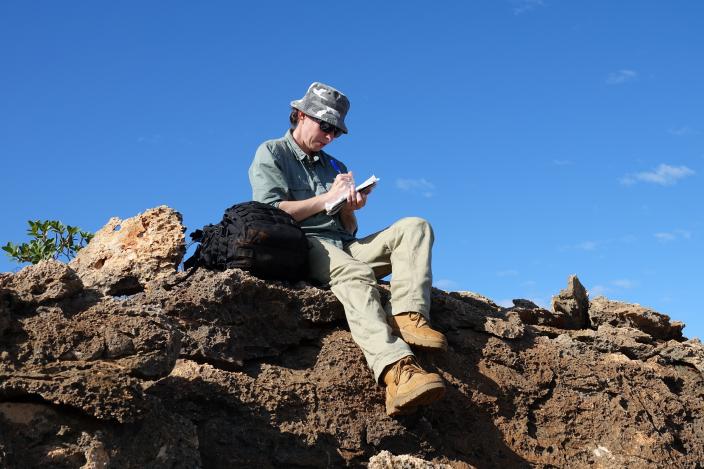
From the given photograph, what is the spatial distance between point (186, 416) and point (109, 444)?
0.82 metres

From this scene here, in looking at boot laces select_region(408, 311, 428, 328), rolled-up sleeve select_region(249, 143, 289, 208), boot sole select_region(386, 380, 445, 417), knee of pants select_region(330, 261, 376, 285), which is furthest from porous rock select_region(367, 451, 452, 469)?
rolled-up sleeve select_region(249, 143, 289, 208)

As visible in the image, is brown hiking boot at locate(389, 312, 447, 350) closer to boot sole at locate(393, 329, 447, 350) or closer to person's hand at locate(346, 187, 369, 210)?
boot sole at locate(393, 329, 447, 350)

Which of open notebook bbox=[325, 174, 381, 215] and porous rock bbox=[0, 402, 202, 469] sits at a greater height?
open notebook bbox=[325, 174, 381, 215]

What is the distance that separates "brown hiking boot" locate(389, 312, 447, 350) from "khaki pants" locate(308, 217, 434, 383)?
0.05 m

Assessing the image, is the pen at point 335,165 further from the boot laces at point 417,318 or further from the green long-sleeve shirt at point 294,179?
the boot laces at point 417,318

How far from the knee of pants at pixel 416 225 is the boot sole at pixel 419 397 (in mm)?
1360

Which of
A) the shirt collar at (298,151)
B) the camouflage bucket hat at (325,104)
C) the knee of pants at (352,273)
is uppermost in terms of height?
the camouflage bucket hat at (325,104)

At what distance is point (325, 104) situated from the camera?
23.5ft

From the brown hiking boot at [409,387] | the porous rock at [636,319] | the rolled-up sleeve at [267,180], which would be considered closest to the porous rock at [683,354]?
the porous rock at [636,319]

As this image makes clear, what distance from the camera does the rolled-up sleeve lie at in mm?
6883

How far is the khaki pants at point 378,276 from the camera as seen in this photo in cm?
609

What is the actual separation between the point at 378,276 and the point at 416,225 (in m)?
0.54

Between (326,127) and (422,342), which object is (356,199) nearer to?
(326,127)

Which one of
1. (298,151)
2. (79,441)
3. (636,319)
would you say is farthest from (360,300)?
(636,319)
